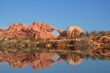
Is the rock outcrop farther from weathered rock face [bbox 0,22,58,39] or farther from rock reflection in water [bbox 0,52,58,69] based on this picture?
rock reflection in water [bbox 0,52,58,69]

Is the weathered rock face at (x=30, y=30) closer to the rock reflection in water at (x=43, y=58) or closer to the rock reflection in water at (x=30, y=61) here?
the rock reflection in water at (x=43, y=58)

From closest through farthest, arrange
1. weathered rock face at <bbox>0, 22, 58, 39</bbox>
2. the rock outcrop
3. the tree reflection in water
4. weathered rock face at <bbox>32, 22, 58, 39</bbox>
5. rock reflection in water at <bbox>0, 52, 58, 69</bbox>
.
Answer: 1. rock reflection in water at <bbox>0, 52, 58, 69</bbox>
2. the tree reflection in water
3. weathered rock face at <bbox>32, 22, 58, 39</bbox>
4. the rock outcrop
5. weathered rock face at <bbox>0, 22, 58, 39</bbox>

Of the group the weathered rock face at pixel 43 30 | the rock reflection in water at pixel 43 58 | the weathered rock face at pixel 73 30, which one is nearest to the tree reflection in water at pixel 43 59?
the rock reflection in water at pixel 43 58

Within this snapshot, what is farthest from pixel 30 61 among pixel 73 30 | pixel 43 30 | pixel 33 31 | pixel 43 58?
pixel 43 30

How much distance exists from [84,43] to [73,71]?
173 ft

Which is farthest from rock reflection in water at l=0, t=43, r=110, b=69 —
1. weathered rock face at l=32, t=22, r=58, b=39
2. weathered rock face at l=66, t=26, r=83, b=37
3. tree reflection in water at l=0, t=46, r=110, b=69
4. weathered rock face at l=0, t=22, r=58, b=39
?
weathered rock face at l=32, t=22, r=58, b=39

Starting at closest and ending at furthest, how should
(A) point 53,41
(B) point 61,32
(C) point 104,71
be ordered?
(C) point 104,71, (A) point 53,41, (B) point 61,32

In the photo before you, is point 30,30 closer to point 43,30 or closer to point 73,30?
point 43,30

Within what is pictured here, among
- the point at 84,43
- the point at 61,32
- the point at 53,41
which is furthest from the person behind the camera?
the point at 61,32

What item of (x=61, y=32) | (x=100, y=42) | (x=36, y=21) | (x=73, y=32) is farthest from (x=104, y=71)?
(x=36, y=21)

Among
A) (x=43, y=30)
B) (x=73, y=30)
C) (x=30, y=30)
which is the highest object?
(x=30, y=30)

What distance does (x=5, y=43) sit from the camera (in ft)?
301

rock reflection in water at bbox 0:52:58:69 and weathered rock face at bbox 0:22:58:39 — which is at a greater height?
weathered rock face at bbox 0:22:58:39

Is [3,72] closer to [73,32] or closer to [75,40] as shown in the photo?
[75,40]
